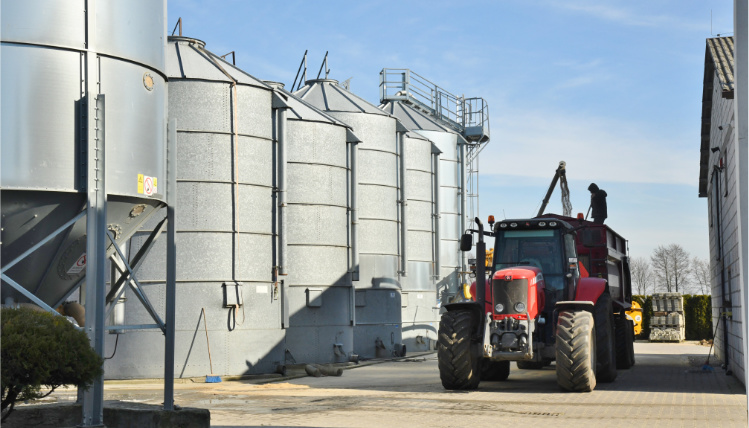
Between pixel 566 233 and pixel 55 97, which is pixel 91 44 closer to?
pixel 55 97

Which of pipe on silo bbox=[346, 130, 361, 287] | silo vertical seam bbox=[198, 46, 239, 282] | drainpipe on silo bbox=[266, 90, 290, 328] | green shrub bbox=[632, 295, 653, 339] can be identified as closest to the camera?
silo vertical seam bbox=[198, 46, 239, 282]

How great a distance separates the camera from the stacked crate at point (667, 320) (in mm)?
37344

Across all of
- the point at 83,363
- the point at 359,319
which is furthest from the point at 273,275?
the point at 83,363

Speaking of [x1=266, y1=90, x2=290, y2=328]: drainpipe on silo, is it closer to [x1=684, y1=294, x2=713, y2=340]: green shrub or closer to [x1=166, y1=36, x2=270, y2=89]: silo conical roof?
[x1=166, y1=36, x2=270, y2=89]: silo conical roof

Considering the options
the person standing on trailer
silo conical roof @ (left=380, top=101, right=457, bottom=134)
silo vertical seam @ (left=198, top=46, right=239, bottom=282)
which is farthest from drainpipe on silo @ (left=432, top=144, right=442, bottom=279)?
silo vertical seam @ (left=198, top=46, right=239, bottom=282)

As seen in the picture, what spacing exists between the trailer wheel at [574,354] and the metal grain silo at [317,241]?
8711mm

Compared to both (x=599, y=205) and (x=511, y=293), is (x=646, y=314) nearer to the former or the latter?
(x=599, y=205)

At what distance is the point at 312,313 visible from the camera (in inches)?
858

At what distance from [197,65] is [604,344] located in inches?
420

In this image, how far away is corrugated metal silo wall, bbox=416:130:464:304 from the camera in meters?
32.3

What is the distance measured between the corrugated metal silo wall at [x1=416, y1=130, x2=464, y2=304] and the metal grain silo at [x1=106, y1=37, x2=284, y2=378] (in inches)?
538

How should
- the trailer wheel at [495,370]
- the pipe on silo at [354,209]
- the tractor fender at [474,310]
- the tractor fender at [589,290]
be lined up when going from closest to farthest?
the tractor fender at [474,310] < the tractor fender at [589,290] < the trailer wheel at [495,370] < the pipe on silo at [354,209]

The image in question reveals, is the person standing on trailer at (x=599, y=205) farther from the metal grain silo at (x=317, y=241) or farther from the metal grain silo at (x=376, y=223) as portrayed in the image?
the metal grain silo at (x=376, y=223)

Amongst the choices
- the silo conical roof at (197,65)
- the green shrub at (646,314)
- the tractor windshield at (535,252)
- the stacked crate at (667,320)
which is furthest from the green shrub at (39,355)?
the green shrub at (646,314)
